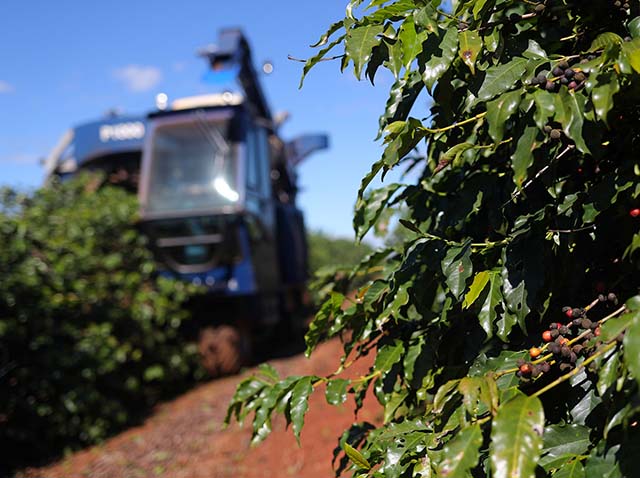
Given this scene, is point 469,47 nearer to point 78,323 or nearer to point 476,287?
point 476,287

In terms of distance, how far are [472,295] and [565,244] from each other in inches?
9.3

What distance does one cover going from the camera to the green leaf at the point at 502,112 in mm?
1333

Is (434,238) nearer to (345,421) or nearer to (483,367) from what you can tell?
(483,367)

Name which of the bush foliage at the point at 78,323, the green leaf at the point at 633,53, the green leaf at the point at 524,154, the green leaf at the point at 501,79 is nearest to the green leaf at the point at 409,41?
the green leaf at the point at 501,79

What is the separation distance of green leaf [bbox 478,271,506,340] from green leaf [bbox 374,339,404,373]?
0.39 meters

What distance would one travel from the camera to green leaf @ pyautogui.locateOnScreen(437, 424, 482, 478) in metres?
1.17

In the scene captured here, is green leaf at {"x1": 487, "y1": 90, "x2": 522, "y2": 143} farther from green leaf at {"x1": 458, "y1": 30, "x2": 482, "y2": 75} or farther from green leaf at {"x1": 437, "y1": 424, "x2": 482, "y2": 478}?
green leaf at {"x1": 437, "y1": 424, "x2": 482, "y2": 478}

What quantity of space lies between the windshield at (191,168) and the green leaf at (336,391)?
6.45m

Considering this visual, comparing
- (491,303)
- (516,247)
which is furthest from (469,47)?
(491,303)

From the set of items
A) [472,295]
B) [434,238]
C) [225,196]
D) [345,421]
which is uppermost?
[225,196]

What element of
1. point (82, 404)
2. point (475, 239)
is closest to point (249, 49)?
point (82, 404)

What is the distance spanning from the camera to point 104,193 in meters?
8.70

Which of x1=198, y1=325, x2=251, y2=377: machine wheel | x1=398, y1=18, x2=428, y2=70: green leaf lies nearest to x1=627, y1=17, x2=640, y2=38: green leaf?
x1=398, y1=18, x2=428, y2=70: green leaf

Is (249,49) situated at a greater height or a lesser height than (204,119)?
greater
